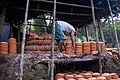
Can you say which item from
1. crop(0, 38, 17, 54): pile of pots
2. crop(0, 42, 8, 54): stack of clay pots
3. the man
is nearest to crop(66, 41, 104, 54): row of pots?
the man

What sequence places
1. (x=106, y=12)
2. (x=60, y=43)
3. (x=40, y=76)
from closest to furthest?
(x=40, y=76), (x=60, y=43), (x=106, y=12)

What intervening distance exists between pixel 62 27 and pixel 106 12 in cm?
220

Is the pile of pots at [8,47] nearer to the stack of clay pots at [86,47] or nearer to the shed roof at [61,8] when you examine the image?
the shed roof at [61,8]

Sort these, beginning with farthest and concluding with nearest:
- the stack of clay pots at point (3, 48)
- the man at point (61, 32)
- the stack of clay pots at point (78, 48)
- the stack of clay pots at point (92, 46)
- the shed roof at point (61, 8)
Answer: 1. the shed roof at point (61, 8)
2. the stack of clay pots at point (92, 46)
3. the stack of clay pots at point (78, 48)
4. the man at point (61, 32)
5. the stack of clay pots at point (3, 48)

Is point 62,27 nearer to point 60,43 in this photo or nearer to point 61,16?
point 60,43

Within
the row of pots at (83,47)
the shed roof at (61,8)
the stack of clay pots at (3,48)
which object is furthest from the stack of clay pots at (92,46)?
the stack of clay pots at (3,48)

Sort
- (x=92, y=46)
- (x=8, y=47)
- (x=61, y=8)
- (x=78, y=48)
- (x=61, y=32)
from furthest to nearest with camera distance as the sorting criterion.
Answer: (x=61, y=8) < (x=92, y=46) < (x=78, y=48) < (x=61, y=32) < (x=8, y=47)

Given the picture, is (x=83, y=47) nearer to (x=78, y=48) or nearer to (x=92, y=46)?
(x=78, y=48)

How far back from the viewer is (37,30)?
14570mm

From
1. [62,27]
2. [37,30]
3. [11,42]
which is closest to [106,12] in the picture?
[62,27]

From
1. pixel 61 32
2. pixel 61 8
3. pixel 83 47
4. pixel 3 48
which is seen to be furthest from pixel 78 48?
pixel 3 48

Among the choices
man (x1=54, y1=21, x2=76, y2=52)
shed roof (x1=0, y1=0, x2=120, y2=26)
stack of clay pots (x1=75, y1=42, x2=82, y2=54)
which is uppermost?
shed roof (x1=0, y1=0, x2=120, y2=26)

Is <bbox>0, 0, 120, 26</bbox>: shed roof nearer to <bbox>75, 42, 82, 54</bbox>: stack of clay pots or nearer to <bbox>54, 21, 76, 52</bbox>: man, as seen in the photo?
<bbox>54, 21, 76, 52</bbox>: man

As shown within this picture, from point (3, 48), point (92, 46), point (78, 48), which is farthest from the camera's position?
point (92, 46)
